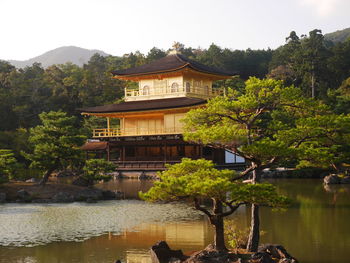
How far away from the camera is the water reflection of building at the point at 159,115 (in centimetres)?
3741

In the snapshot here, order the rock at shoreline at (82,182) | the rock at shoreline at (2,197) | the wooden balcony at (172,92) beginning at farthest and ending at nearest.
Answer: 1. the wooden balcony at (172,92)
2. the rock at shoreline at (82,182)
3. the rock at shoreline at (2,197)

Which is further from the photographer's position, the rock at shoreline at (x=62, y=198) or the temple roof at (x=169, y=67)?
the temple roof at (x=169, y=67)

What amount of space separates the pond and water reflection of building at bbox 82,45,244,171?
14798 mm

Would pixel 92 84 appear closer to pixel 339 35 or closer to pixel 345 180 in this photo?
pixel 345 180

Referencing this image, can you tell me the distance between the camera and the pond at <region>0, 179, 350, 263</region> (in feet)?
42.2

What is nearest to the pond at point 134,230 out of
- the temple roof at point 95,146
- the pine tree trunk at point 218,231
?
the pine tree trunk at point 218,231

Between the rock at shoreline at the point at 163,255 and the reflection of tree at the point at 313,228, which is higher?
the rock at shoreline at the point at 163,255

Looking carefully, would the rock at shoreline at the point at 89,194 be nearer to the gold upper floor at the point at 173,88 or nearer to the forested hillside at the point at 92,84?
the gold upper floor at the point at 173,88

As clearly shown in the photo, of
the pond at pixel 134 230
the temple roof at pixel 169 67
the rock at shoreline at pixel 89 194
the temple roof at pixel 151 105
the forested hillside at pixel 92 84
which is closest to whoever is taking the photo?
the pond at pixel 134 230

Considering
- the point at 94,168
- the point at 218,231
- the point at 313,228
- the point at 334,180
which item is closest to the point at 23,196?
the point at 94,168

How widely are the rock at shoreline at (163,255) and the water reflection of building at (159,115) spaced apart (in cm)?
2422

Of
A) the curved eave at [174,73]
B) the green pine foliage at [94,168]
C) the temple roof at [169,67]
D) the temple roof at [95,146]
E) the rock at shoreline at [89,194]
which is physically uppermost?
the temple roof at [169,67]

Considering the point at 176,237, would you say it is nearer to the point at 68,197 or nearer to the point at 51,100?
the point at 68,197

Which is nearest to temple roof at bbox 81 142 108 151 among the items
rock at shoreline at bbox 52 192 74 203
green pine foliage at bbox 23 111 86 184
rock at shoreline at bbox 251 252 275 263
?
green pine foliage at bbox 23 111 86 184
